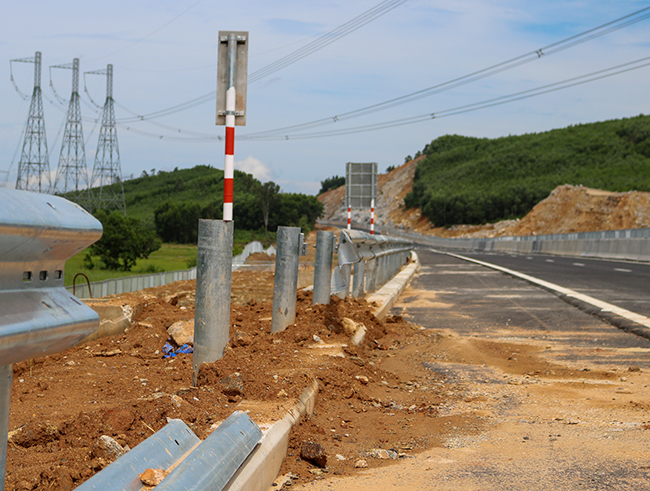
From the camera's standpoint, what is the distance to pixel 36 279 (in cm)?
207

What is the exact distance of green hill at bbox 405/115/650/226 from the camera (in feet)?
339

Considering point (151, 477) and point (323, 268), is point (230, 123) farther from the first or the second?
point (151, 477)

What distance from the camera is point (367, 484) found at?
365 centimetres

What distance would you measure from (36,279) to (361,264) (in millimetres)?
9474

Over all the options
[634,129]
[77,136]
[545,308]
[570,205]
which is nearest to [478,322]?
[545,308]

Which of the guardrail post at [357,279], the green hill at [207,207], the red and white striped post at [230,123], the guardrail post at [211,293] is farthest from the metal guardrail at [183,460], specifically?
the green hill at [207,207]

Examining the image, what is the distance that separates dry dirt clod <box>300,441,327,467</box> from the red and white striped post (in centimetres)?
267

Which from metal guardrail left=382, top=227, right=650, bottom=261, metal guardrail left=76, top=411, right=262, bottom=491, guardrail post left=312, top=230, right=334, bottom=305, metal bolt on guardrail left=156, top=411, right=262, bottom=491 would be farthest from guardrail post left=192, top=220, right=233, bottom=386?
metal guardrail left=382, top=227, right=650, bottom=261

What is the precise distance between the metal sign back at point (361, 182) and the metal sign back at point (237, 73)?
19.4 m

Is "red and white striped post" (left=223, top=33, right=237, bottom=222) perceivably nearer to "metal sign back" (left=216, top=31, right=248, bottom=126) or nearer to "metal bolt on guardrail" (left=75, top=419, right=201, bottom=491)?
"metal sign back" (left=216, top=31, right=248, bottom=126)

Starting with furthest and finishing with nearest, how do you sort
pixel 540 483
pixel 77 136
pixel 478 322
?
pixel 77 136
pixel 478 322
pixel 540 483

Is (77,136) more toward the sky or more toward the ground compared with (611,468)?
more toward the sky

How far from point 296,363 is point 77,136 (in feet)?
199

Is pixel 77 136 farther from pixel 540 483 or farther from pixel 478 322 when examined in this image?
pixel 540 483
